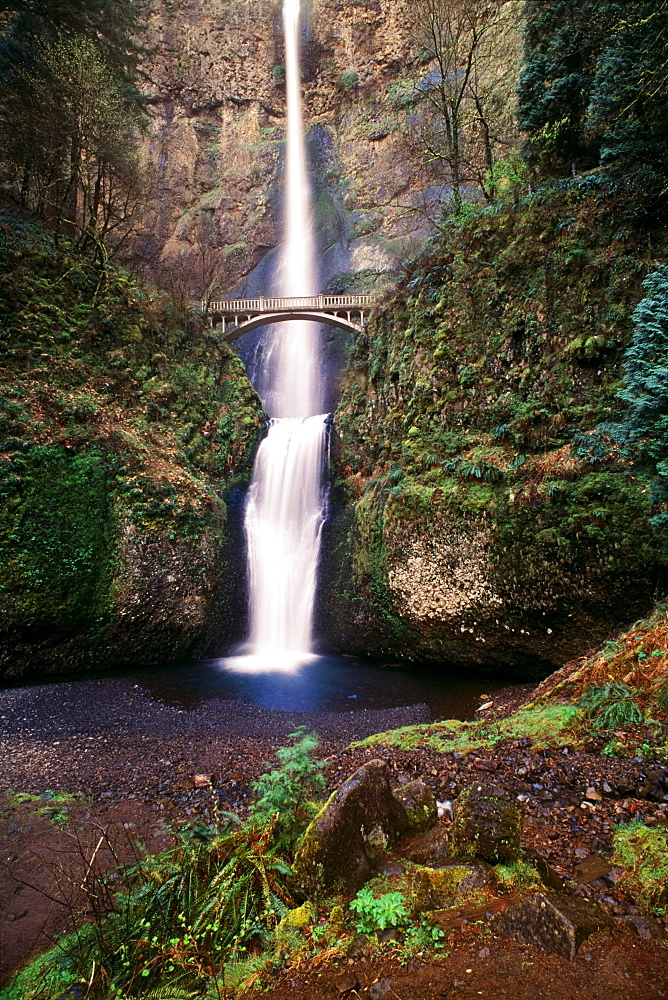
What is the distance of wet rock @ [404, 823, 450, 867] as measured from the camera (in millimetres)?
2840

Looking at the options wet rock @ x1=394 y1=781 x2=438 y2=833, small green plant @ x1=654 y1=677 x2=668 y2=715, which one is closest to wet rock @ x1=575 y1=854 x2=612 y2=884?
wet rock @ x1=394 y1=781 x2=438 y2=833

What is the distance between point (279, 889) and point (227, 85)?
45132 millimetres

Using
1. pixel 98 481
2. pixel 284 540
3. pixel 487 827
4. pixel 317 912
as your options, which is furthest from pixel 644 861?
pixel 284 540

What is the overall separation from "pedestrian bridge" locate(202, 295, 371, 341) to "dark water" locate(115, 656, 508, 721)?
15972 millimetres

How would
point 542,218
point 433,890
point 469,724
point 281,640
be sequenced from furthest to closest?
1. point 281,640
2. point 542,218
3. point 469,724
4. point 433,890

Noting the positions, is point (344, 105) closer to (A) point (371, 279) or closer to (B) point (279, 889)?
(A) point (371, 279)

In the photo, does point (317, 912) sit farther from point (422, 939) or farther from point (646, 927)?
point (646, 927)

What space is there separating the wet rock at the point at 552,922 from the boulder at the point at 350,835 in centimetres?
83

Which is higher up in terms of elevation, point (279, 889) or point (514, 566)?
point (514, 566)

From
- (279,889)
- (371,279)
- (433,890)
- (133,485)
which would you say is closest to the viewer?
(433,890)

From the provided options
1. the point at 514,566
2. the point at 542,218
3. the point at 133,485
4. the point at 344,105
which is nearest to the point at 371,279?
the point at 344,105

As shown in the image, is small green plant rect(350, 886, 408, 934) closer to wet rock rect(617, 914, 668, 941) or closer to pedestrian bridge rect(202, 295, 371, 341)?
wet rock rect(617, 914, 668, 941)

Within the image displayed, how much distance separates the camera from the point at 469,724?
17.8 ft

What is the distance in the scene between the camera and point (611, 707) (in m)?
4.44
